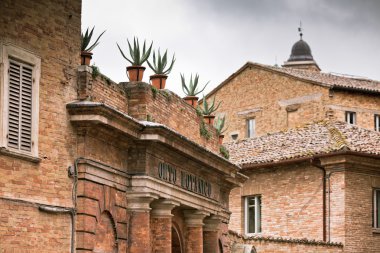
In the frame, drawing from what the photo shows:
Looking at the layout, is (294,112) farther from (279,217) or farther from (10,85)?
(10,85)

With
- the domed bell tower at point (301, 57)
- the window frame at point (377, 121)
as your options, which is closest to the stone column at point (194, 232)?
the window frame at point (377, 121)

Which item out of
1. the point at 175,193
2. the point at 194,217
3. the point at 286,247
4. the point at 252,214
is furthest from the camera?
the point at 252,214

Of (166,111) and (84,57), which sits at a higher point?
(84,57)

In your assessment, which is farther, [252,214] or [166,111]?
[252,214]

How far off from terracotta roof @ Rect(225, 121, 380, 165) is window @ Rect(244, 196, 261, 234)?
4.75 ft

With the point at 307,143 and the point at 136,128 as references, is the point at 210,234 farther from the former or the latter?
the point at 307,143

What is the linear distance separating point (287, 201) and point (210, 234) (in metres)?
12.1

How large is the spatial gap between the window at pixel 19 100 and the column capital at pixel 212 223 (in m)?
9.40

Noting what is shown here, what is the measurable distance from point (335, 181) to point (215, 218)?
11.0 metres

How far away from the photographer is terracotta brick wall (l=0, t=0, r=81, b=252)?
16.5 metres

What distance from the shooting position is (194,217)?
24.4m

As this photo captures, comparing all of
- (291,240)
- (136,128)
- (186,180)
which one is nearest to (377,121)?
(291,240)

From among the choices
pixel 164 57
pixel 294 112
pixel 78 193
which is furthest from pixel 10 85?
pixel 294 112

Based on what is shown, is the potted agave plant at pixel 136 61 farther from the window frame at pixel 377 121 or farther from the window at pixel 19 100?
the window frame at pixel 377 121
